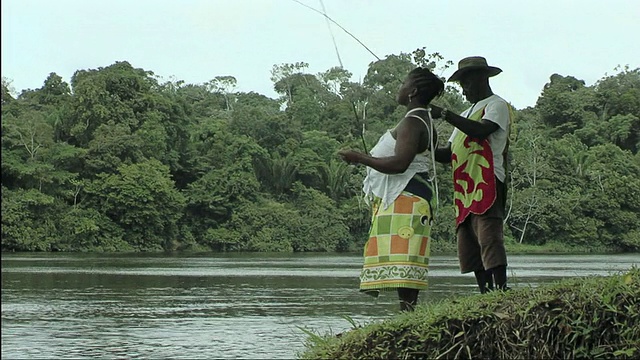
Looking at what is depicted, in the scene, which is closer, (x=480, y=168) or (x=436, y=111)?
(x=436, y=111)

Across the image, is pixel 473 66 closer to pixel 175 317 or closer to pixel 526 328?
pixel 526 328

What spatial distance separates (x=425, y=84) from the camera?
528cm

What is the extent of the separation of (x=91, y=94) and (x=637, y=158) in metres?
35.2

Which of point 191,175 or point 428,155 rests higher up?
point 191,175

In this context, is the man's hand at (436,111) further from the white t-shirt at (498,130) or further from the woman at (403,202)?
the white t-shirt at (498,130)

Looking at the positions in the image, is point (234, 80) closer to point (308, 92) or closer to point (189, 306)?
point (308, 92)

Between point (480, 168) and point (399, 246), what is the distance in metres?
0.67

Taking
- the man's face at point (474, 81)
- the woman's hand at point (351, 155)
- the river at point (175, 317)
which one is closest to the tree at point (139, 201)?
the river at point (175, 317)

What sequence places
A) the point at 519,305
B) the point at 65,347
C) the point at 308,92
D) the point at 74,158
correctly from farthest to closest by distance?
the point at 308,92 → the point at 74,158 → the point at 65,347 → the point at 519,305

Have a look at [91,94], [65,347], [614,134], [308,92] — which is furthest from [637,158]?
[65,347]

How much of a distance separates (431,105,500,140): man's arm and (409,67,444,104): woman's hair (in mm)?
89

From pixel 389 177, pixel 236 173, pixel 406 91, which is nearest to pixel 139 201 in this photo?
pixel 236 173

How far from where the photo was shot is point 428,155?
17.5 feet

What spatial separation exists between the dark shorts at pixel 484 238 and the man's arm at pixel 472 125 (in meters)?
0.27
